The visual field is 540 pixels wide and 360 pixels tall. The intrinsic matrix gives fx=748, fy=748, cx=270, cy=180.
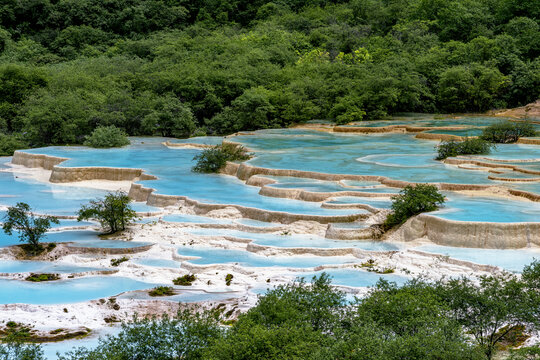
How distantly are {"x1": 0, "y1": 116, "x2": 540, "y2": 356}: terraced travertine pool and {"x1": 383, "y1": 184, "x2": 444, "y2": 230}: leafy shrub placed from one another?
1.10ft

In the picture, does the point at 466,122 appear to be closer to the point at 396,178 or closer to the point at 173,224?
the point at 396,178

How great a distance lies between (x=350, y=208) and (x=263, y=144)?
36.8ft

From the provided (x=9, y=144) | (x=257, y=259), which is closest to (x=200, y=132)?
(x=9, y=144)

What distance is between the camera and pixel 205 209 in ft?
61.1

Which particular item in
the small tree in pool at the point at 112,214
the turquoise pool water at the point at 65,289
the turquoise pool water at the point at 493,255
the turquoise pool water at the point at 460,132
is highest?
the turquoise pool water at the point at 460,132

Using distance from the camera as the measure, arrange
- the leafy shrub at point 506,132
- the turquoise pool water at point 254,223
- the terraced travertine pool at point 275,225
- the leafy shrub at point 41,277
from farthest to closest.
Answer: the leafy shrub at point 506,132
the turquoise pool water at point 254,223
the leafy shrub at point 41,277
the terraced travertine pool at point 275,225

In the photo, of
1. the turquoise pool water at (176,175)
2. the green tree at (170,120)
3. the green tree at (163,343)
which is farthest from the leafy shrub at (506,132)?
the green tree at (163,343)

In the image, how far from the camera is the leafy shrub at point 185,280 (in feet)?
45.1

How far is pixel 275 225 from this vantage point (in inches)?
677

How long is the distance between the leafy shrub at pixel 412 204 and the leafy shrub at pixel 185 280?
15.8 feet

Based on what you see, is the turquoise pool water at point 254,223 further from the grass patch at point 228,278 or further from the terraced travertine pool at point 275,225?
the grass patch at point 228,278

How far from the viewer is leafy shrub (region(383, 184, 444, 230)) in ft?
53.3

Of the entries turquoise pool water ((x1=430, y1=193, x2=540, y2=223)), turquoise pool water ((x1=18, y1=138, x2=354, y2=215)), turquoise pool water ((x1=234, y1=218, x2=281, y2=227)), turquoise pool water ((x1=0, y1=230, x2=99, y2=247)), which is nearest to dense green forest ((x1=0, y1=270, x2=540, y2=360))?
turquoise pool water ((x1=430, y1=193, x2=540, y2=223))

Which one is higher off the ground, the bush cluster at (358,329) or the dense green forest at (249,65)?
the dense green forest at (249,65)
